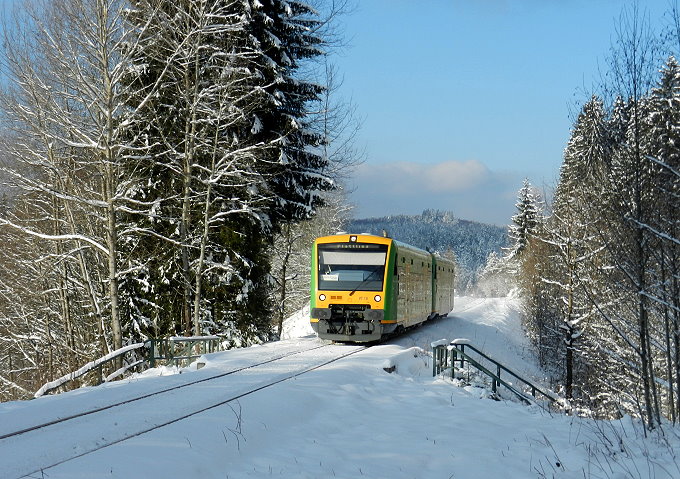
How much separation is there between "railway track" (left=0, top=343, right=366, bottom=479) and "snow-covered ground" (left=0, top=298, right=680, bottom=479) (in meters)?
0.06

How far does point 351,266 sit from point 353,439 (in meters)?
10.6

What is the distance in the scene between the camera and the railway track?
235 inches

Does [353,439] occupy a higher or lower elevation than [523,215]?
lower

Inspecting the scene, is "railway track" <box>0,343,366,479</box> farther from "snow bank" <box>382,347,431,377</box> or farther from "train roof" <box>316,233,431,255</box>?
"train roof" <box>316,233,431,255</box>

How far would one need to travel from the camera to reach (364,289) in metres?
17.7

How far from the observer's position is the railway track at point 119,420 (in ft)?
19.6

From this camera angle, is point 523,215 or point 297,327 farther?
point 523,215

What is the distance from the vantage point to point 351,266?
18.0 metres

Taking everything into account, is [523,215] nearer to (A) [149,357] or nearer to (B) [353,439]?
(A) [149,357]

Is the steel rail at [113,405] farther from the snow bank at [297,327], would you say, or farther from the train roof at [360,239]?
the snow bank at [297,327]

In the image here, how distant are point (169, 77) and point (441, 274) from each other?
16.7 metres

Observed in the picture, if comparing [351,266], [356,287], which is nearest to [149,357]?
[356,287]

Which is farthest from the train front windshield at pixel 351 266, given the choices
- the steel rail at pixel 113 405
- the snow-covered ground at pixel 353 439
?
the snow-covered ground at pixel 353 439

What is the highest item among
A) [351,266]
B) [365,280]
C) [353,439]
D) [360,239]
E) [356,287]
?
[360,239]
